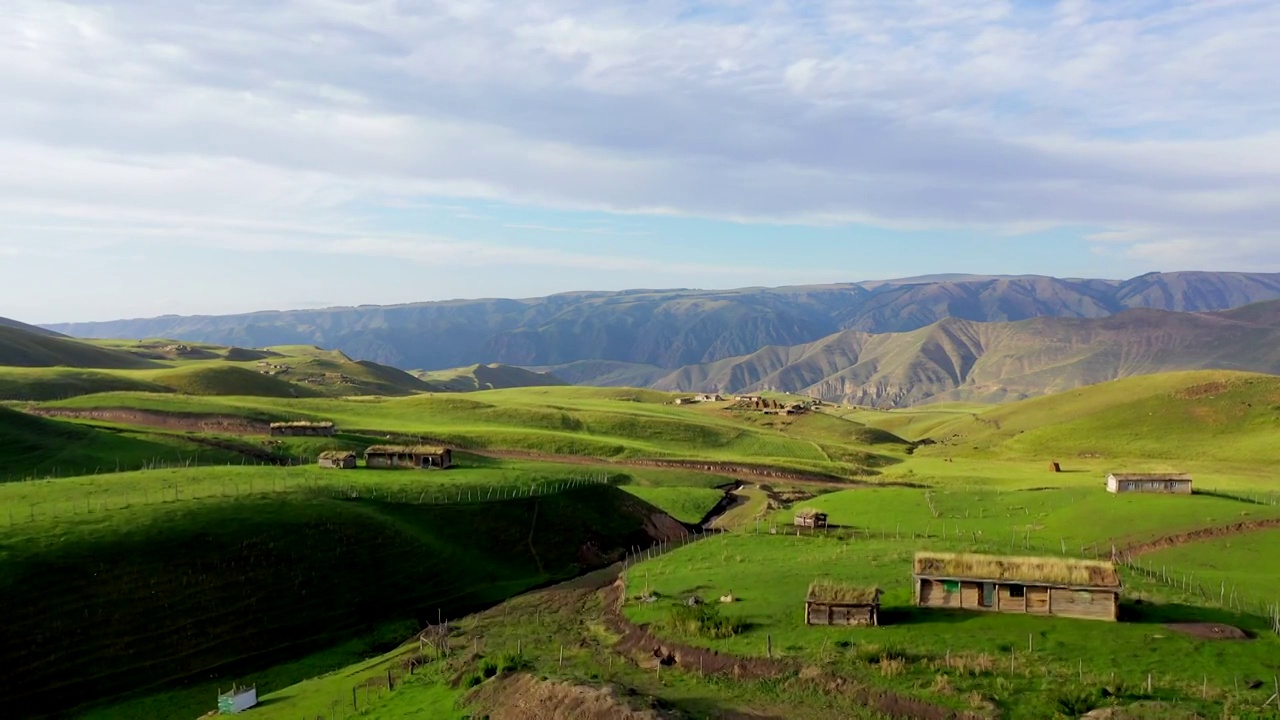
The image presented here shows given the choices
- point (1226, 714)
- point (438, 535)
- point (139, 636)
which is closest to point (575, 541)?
point (438, 535)

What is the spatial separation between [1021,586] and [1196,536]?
3202 cm

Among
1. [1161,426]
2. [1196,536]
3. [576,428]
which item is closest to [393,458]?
[576,428]

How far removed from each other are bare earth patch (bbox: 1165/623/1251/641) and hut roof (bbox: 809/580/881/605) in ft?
45.1

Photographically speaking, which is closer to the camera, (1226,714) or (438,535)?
(1226,714)

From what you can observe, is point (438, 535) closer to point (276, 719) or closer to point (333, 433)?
point (276, 719)

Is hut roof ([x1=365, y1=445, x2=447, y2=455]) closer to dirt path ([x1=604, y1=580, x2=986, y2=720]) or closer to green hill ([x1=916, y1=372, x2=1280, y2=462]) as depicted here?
dirt path ([x1=604, y1=580, x2=986, y2=720])

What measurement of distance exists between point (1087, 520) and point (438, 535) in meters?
54.8

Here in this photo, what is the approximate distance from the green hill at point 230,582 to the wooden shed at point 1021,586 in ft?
106

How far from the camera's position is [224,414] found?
120 meters

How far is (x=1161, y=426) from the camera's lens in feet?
469

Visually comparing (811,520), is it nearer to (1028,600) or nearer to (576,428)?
(1028,600)

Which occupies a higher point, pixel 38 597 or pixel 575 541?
pixel 38 597

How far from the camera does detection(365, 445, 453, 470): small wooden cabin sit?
8956 cm

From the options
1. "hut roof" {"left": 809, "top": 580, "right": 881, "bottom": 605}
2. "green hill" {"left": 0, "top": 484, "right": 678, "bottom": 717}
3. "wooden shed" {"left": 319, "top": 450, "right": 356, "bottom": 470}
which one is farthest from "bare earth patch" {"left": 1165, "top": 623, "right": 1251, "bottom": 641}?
"wooden shed" {"left": 319, "top": 450, "right": 356, "bottom": 470}
